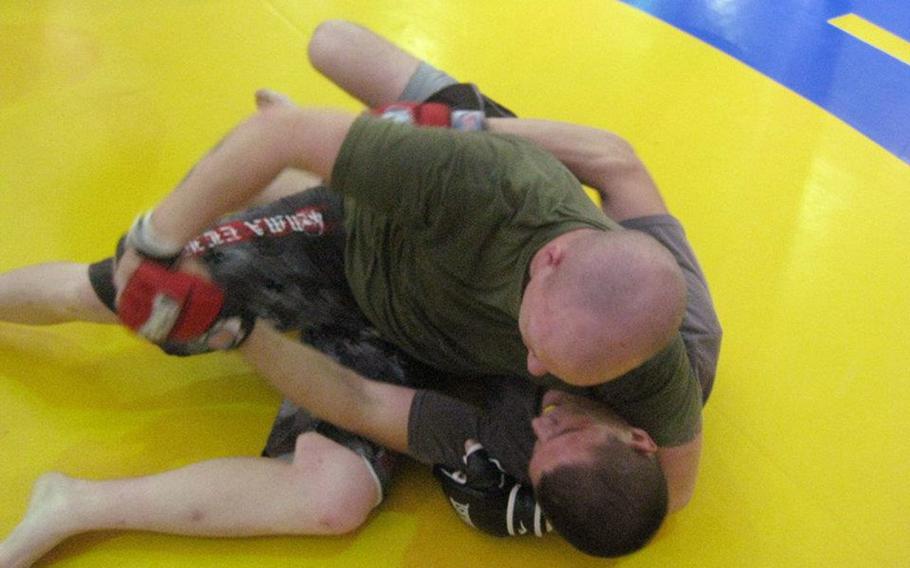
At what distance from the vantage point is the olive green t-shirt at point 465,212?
1.04 metres

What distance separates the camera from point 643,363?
1.10m

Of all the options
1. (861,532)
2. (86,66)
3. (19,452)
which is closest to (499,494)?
(861,532)

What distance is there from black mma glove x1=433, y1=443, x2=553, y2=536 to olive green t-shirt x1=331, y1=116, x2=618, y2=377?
0.49 ft

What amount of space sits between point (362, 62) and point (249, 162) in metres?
0.58

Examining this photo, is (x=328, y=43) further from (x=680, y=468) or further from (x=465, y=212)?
(x=680, y=468)

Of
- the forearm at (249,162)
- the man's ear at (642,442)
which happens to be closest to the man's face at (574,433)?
the man's ear at (642,442)

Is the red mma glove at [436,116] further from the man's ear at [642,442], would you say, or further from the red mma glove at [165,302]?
the man's ear at [642,442]

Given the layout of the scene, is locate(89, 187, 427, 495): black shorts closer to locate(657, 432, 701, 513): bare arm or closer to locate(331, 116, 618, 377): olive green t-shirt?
locate(331, 116, 618, 377): olive green t-shirt

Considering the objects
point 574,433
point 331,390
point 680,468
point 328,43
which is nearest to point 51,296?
point 331,390

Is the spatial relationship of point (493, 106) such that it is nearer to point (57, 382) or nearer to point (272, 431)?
point (272, 431)

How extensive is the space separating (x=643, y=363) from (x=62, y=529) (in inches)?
33.1

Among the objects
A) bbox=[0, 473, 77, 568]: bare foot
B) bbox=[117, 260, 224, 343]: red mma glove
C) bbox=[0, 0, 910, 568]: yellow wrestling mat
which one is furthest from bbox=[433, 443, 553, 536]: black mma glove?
bbox=[0, 473, 77, 568]: bare foot

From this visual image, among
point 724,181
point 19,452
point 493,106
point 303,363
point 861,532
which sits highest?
point 493,106

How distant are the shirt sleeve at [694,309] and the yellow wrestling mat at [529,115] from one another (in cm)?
20
